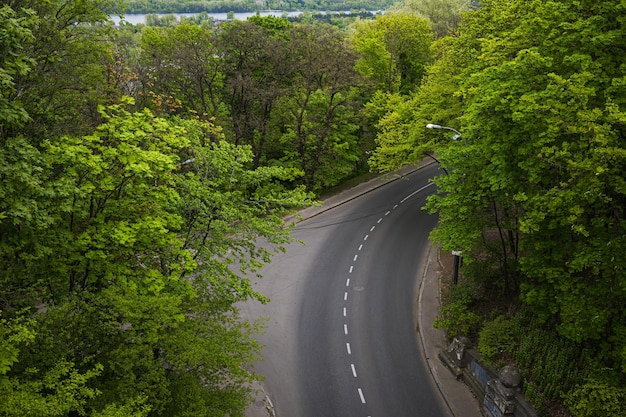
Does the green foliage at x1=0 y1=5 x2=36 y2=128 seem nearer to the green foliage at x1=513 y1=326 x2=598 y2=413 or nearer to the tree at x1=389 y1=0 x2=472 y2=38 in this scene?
the green foliage at x1=513 y1=326 x2=598 y2=413

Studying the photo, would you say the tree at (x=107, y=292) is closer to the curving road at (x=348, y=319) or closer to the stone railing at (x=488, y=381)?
the curving road at (x=348, y=319)

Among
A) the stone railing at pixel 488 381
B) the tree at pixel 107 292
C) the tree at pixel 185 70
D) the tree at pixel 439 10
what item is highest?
the tree at pixel 439 10

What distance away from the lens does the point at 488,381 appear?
19766 millimetres

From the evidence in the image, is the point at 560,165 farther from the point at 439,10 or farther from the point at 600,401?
the point at 439,10

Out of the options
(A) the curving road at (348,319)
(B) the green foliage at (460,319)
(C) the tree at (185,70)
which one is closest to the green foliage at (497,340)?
(B) the green foliage at (460,319)

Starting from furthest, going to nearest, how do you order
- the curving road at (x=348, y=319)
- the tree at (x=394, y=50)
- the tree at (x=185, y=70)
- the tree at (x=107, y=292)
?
1. the tree at (x=394, y=50)
2. the tree at (x=185, y=70)
3. the curving road at (x=348, y=319)
4. the tree at (x=107, y=292)

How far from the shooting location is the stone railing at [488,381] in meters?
18.4

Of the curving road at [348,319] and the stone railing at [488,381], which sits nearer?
the stone railing at [488,381]

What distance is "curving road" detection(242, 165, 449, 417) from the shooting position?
68.6ft

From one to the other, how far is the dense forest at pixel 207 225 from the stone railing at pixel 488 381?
78 cm

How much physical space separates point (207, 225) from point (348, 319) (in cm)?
1126

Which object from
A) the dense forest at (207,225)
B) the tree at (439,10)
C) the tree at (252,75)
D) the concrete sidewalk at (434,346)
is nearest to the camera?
the dense forest at (207,225)

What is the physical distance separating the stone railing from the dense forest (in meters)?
0.78

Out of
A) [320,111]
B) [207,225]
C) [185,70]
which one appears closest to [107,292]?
[207,225]
